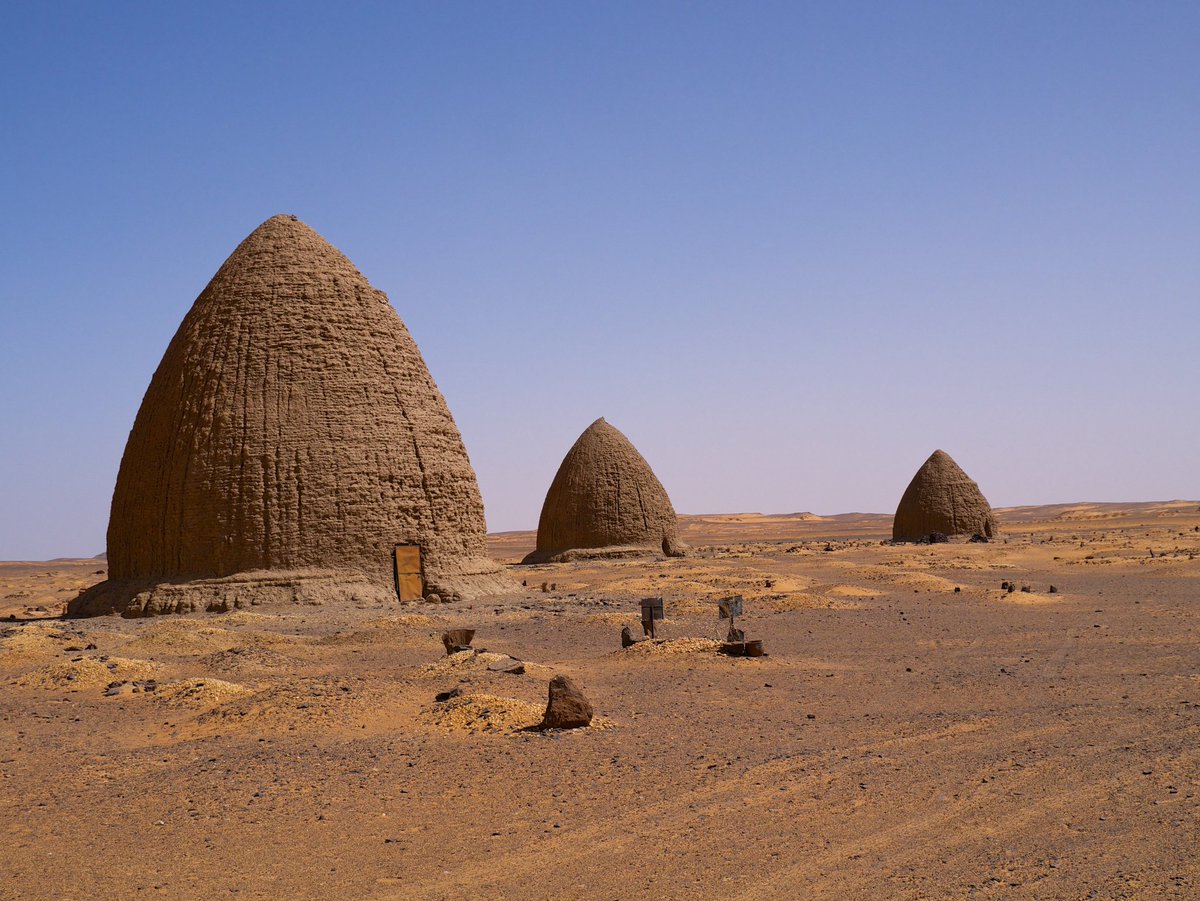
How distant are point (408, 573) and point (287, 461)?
8.41 feet

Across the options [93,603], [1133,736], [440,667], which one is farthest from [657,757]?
[93,603]

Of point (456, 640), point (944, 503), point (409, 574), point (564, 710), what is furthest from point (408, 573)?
point (944, 503)

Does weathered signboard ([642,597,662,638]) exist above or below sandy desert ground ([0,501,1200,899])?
above

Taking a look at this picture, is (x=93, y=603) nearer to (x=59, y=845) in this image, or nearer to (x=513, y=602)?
(x=513, y=602)

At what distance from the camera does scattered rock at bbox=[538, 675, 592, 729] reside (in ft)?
24.0

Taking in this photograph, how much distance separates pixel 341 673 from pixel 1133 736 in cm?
677

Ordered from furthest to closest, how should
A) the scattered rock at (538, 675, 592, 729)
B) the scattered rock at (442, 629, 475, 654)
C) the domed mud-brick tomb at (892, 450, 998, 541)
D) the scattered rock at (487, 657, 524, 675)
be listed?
Answer: the domed mud-brick tomb at (892, 450, 998, 541) → the scattered rock at (442, 629, 475, 654) → the scattered rock at (487, 657, 524, 675) → the scattered rock at (538, 675, 592, 729)

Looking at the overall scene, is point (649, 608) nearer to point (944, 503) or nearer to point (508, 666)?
point (508, 666)

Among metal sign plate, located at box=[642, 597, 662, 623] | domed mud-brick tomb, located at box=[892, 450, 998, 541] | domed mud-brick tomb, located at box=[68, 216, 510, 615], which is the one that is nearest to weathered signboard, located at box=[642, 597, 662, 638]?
metal sign plate, located at box=[642, 597, 662, 623]

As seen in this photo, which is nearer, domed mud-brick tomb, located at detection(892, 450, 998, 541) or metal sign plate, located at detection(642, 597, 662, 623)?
metal sign plate, located at detection(642, 597, 662, 623)

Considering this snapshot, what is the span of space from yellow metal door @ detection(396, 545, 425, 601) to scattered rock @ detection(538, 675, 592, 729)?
29.7ft

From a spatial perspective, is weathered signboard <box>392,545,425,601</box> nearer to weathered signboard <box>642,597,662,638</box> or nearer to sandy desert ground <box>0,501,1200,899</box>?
sandy desert ground <box>0,501,1200,899</box>

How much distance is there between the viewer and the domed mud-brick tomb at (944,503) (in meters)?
35.0

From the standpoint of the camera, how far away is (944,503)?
35.1 meters
